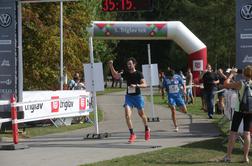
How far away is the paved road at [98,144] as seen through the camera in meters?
11.9

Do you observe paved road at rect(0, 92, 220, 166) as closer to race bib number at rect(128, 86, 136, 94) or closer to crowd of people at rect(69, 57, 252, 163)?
crowd of people at rect(69, 57, 252, 163)

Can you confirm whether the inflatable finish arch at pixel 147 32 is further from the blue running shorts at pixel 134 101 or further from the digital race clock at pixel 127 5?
the blue running shorts at pixel 134 101

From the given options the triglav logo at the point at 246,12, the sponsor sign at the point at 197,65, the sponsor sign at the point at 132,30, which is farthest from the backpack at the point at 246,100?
the sponsor sign at the point at 197,65

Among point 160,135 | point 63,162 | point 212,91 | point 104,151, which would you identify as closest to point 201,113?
point 212,91

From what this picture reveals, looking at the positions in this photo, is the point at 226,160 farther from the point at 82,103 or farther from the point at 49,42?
the point at 49,42

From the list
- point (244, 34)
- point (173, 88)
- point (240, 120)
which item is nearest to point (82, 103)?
point (173, 88)

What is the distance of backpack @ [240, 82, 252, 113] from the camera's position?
11.2 metres

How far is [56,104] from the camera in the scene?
64.4ft

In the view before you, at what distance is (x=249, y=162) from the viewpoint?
11.3m

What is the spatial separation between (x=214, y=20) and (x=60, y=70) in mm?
35642

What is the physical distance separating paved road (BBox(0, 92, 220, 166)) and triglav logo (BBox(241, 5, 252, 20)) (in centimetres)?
312

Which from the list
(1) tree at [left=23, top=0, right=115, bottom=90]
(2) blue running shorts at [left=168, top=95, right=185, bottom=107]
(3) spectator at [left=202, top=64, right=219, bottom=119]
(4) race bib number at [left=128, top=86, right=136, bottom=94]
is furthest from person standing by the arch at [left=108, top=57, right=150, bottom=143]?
(1) tree at [left=23, top=0, right=115, bottom=90]

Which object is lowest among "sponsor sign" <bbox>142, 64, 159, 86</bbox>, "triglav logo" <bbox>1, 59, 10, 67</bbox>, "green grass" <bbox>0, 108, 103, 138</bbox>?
"green grass" <bbox>0, 108, 103, 138</bbox>

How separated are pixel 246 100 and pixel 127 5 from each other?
19.9 ft
